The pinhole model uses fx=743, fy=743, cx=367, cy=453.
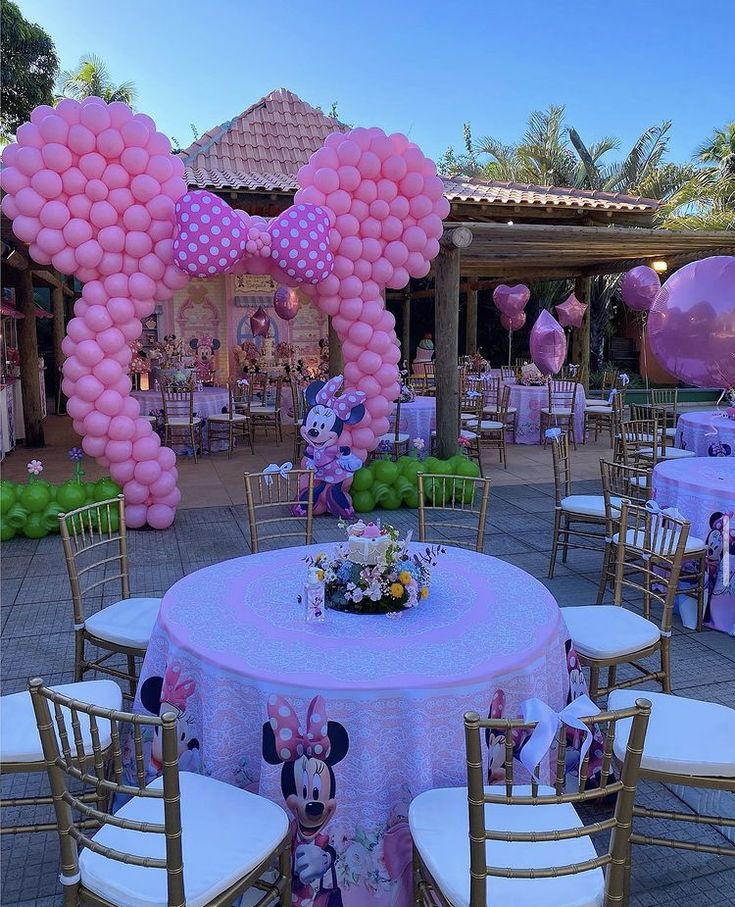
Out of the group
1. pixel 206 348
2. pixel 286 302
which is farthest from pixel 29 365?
pixel 206 348

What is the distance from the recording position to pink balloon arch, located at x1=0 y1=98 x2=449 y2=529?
5613 millimetres

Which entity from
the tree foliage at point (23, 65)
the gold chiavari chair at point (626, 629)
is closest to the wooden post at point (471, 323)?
the tree foliage at point (23, 65)

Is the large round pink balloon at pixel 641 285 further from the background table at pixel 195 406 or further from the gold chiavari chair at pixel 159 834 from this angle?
the gold chiavari chair at pixel 159 834

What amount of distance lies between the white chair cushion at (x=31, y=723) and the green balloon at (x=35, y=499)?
3846mm

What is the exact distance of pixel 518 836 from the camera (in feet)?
5.19

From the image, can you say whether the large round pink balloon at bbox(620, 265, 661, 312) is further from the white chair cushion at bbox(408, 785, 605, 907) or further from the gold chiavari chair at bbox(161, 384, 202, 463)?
the white chair cushion at bbox(408, 785, 605, 907)

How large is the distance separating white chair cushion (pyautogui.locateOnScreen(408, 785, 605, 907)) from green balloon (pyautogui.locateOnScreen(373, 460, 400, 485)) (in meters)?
5.00

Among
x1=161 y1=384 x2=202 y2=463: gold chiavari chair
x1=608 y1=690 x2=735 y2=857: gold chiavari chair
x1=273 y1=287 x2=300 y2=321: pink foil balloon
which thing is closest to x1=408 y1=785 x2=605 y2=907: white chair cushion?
x1=608 y1=690 x2=735 y2=857: gold chiavari chair

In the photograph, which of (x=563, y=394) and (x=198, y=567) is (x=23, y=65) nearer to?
(x=563, y=394)

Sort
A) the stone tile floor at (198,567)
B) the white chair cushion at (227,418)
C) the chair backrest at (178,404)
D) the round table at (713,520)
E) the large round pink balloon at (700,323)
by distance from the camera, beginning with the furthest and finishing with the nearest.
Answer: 1. the white chair cushion at (227,418)
2. the chair backrest at (178,404)
3. the large round pink balloon at (700,323)
4. the round table at (713,520)
5. the stone tile floor at (198,567)

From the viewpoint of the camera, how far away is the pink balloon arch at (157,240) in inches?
221

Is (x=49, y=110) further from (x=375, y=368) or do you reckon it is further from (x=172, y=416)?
(x=172, y=416)

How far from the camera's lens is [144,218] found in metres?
5.86

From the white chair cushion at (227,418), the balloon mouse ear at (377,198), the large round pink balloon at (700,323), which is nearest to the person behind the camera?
the large round pink balloon at (700,323)
